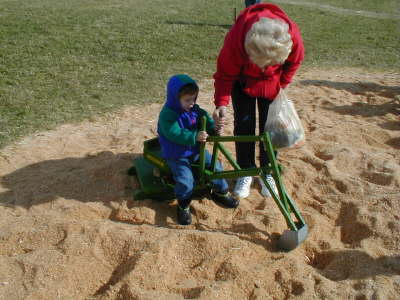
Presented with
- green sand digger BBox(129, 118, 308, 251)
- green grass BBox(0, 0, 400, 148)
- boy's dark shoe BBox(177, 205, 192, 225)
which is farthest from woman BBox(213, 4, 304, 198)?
green grass BBox(0, 0, 400, 148)

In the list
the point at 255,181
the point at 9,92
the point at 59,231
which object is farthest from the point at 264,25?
the point at 9,92

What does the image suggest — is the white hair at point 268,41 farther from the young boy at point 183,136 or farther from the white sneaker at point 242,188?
the white sneaker at point 242,188

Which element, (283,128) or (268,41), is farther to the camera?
(283,128)

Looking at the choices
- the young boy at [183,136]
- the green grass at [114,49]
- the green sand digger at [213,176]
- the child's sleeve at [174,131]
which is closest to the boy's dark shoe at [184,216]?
the young boy at [183,136]

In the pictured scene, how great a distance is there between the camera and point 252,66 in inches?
127

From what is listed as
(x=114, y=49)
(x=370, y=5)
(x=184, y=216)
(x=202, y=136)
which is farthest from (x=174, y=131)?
(x=370, y=5)

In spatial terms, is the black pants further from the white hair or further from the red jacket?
the white hair

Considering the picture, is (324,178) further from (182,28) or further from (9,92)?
→ (182,28)

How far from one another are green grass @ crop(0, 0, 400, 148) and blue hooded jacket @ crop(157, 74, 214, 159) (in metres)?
2.25

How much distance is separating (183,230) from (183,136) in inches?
25.8

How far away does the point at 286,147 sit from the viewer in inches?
121

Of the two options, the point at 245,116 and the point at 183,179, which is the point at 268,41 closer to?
the point at 245,116

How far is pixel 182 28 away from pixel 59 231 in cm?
792

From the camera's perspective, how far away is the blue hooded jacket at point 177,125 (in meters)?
3.25
